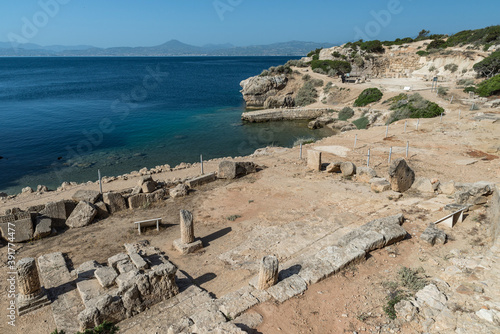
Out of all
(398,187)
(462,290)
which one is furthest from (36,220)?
(398,187)

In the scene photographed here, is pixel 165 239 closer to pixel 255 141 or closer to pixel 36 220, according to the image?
pixel 36 220

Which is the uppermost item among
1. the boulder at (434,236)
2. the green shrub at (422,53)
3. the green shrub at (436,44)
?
the green shrub at (436,44)

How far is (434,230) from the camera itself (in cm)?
983

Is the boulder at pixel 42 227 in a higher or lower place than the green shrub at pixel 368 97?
lower

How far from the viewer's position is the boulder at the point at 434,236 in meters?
9.45

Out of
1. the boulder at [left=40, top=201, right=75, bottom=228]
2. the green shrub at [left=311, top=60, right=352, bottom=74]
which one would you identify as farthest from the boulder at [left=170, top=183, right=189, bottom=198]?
the green shrub at [left=311, top=60, right=352, bottom=74]

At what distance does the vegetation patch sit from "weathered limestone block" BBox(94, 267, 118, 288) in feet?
91.1

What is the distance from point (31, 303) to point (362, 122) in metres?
30.0

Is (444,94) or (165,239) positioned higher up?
(444,94)

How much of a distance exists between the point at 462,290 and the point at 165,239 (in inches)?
341

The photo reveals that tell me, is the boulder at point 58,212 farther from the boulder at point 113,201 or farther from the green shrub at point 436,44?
the green shrub at point 436,44

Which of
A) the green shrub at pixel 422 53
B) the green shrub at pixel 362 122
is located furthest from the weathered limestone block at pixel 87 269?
the green shrub at pixel 422 53

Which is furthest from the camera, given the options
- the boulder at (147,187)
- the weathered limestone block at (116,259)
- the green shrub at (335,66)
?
the green shrub at (335,66)

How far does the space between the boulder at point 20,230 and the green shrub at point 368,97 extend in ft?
110
